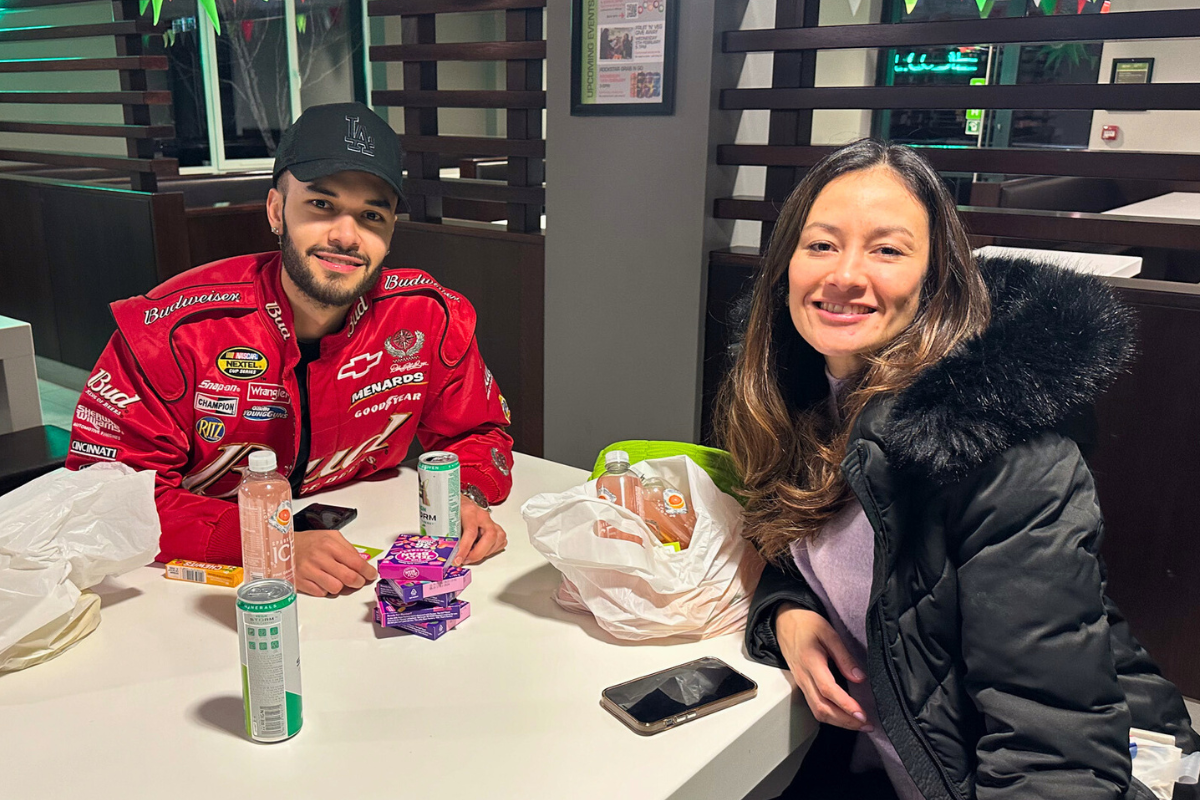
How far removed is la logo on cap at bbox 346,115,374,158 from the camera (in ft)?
5.45

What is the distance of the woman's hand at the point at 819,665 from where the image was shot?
1.16 m

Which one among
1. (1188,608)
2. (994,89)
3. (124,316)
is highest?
(994,89)

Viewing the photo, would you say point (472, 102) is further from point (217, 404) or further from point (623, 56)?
point (217, 404)

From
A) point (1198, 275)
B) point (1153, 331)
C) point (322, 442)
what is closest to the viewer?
point (322, 442)

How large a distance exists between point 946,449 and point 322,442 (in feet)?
3.60

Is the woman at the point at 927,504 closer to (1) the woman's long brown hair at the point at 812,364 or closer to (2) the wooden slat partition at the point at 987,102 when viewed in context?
(1) the woman's long brown hair at the point at 812,364

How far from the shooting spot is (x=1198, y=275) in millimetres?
3326

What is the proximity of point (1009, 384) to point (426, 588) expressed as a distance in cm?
76

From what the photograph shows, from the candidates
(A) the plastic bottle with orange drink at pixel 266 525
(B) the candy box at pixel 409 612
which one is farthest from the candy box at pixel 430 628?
(A) the plastic bottle with orange drink at pixel 266 525

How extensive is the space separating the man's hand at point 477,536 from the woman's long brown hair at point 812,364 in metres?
0.40

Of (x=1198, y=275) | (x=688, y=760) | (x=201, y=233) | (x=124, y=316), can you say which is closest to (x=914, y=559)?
(x=688, y=760)

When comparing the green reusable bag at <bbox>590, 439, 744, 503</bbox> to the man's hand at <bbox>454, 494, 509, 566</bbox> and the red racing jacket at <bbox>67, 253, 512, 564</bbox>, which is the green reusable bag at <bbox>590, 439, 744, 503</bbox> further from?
the red racing jacket at <bbox>67, 253, 512, 564</bbox>

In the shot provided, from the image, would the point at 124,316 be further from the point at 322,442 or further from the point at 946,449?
the point at 946,449

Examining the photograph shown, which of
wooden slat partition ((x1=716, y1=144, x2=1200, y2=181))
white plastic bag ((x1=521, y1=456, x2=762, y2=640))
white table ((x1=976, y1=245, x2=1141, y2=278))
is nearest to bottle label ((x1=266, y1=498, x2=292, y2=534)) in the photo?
white plastic bag ((x1=521, y1=456, x2=762, y2=640))
